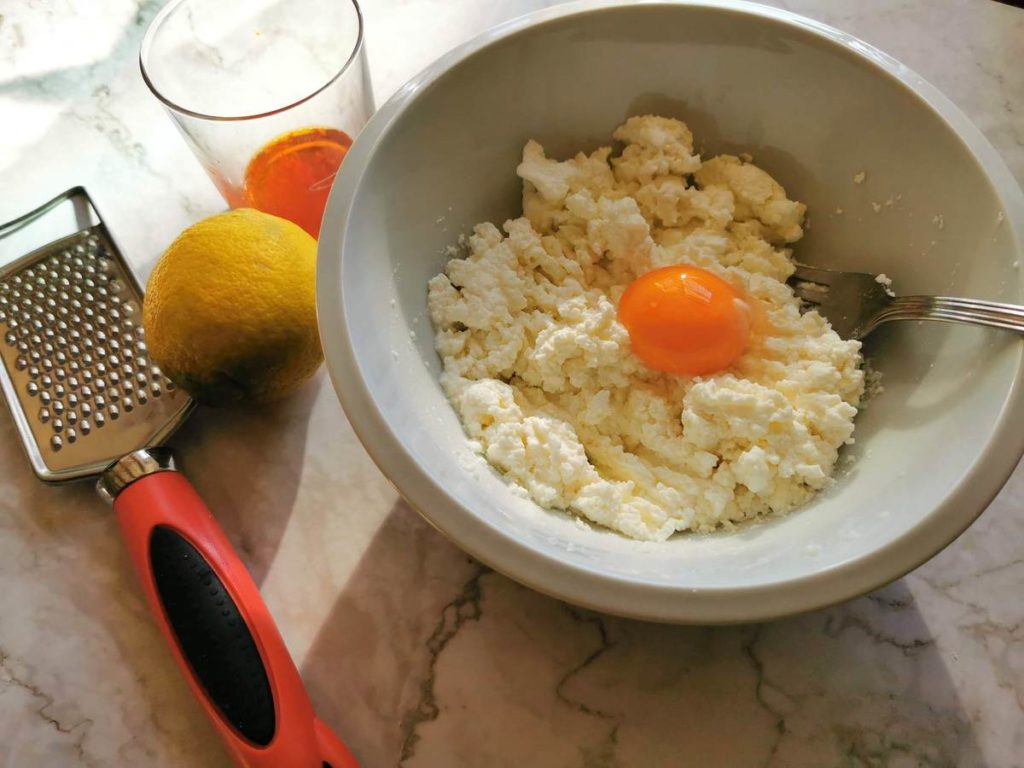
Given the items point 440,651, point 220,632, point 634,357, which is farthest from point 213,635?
point 634,357

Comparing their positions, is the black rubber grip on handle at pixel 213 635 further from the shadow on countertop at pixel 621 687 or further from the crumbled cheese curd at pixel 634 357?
the crumbled cheese curd at pixel 634 357

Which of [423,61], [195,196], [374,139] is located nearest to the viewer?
[374,139]

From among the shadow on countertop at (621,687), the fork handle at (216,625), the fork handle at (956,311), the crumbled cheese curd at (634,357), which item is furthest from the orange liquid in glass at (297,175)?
the fork handle at (956,311)

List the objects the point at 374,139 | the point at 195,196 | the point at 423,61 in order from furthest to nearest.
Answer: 1. the point at 423,61
2. the point at 195,196
3. the point at 374,139

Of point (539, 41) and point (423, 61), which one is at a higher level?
point (539, 41)

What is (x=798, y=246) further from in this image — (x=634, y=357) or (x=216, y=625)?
(x=216, y=625)

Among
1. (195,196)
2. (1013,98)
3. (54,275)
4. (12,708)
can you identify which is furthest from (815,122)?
(12,708)

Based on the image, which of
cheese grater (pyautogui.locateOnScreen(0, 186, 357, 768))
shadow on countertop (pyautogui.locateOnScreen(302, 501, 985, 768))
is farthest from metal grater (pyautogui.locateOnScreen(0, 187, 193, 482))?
shadow on countertop (pyautogui.locateOnScreen(302, 501, 985, 768))

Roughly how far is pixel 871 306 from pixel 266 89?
35.2 inches

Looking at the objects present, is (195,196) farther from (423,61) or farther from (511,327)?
(511,327)

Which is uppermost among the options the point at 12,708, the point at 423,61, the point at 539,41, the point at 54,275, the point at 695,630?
the point at 539,41

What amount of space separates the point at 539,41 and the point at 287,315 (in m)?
0.43

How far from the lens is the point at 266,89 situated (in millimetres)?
1230

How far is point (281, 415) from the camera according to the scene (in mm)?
1074
